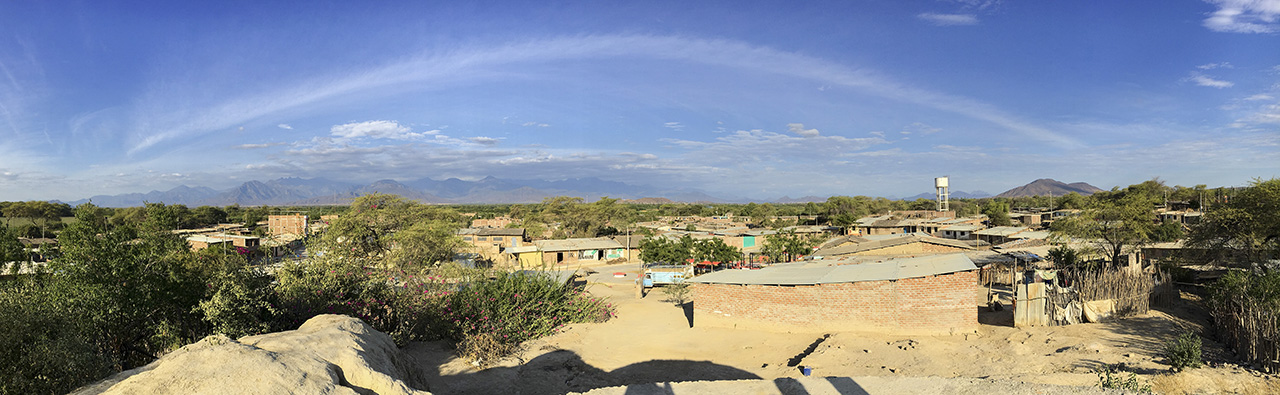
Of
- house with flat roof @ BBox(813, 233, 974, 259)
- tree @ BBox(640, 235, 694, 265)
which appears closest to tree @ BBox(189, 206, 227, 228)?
tree @ BBox(640, 235, 694, 265)

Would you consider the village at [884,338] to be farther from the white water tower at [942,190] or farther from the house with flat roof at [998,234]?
the white water tower at [942,190]

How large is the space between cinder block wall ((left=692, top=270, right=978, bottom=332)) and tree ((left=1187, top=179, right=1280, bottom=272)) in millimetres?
12201

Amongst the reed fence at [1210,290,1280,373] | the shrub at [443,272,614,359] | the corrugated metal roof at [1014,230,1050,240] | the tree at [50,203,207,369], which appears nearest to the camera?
the tree at [50,203,207,369]

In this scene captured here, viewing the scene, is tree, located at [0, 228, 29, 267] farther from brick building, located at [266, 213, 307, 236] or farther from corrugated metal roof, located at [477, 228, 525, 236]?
brick building, located at [266, 213, 307, 236]

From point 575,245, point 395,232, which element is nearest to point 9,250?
point 395,232

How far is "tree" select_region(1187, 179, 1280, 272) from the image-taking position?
760 inches

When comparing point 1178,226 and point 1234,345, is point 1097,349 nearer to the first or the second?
point 1234,345

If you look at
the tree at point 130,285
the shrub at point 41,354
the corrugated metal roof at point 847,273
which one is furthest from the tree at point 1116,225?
the shrub at point 41,354

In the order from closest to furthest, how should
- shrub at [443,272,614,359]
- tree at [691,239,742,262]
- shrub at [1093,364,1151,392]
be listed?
shrub at [1093,364,1151,392] < shrub at [443,272,614,359] < tree at [691,239,742,262]

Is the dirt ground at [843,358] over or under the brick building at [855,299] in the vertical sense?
under

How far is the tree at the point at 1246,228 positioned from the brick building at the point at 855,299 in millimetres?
12132

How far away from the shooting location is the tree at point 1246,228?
19.3 m

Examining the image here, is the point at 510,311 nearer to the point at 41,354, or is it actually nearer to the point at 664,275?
the point at 41,354

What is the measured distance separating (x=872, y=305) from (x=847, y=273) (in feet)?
4.24
